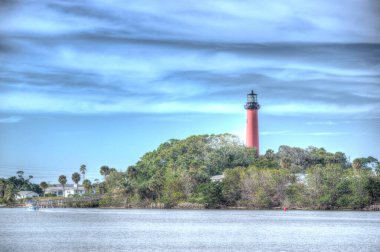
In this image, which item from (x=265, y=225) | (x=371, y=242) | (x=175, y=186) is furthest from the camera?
(x=175, y=186)

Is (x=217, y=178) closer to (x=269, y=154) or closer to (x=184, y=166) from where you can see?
(x=184, y=166)

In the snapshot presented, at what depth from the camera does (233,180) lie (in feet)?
389

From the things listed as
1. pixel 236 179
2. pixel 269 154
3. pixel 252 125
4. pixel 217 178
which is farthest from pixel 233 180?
pixel 269 154

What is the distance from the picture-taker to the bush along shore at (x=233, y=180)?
365ft

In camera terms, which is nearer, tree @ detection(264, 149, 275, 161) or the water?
the water

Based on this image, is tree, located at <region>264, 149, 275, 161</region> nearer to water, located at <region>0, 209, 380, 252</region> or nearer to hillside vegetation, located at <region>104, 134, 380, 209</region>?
hillside vegetation, located at <region>104, 134, 380, 209</region>

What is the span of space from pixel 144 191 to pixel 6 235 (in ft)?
227

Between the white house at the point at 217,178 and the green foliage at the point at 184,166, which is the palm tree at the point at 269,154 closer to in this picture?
the green foliage at the point at 184,166

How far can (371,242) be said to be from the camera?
57219mm

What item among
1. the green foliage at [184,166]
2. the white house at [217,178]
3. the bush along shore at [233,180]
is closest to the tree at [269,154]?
the bush along shore at [233,180]

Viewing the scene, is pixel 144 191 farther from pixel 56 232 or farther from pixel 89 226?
pixel 56 232

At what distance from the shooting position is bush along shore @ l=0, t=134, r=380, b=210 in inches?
4377

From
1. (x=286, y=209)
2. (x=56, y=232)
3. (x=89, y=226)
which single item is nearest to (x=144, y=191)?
(x=286, y=209)

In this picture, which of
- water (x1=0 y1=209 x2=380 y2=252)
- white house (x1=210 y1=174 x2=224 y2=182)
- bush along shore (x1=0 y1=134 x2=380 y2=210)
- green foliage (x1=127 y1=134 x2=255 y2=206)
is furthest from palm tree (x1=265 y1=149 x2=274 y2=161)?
water (x1=0 y1=209 x2=380 y2=252)
